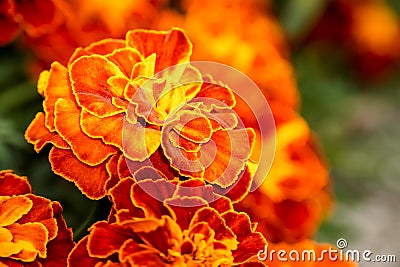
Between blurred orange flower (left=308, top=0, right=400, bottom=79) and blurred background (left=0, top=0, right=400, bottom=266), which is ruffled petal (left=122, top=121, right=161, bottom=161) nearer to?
blurred background (left=0, top=0, right=400, bottom=266)

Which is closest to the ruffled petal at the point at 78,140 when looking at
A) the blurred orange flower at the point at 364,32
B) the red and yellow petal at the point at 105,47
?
the red and yellow petal at the point at 105,47

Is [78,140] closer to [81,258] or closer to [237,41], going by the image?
[81,258]

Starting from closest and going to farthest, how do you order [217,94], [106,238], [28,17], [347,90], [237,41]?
1. [106,238]
2. [217,94]
3. [28,17]
4. [237,41]
5. [347,90]

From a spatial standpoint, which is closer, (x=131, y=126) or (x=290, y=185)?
(x=131, y=126)

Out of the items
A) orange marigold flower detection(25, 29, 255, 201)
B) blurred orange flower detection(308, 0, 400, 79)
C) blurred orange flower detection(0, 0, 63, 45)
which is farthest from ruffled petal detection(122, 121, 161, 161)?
blurred orange flower detection(308, 0, 400, 79)

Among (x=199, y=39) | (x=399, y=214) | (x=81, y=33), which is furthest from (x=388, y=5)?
(x=81, y=33)

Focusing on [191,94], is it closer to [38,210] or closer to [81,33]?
[38,210]

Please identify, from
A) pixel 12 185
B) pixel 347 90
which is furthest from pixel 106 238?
pixel 347 90
